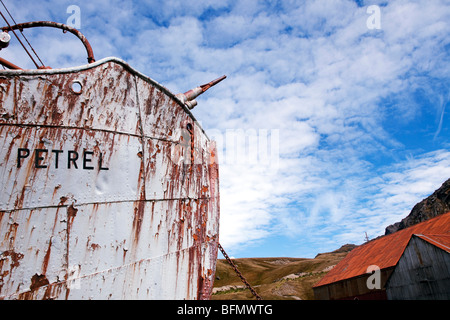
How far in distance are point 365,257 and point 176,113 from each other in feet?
80.1

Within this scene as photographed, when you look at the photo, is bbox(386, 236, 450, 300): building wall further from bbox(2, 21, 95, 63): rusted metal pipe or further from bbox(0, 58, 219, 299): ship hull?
bbox(2, 21, 95, 63): rusted metal pipe

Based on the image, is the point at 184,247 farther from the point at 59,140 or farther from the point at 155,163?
the point at 59,140

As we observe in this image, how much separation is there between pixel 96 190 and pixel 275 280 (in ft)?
211

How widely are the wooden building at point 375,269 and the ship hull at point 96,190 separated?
Answer: 52.4 feet

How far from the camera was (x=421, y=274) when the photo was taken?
1673 centimetres

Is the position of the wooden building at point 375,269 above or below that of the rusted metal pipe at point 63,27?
below

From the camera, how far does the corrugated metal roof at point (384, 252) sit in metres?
21.3

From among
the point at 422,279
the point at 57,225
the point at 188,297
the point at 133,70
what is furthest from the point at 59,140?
the point at 422,279

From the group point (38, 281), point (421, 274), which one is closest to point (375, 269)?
point (421, 274)

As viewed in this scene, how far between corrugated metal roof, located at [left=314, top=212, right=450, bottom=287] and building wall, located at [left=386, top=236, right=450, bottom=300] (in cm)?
179

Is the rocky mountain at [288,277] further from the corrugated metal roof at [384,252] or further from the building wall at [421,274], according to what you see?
the building wall at [421,274]
